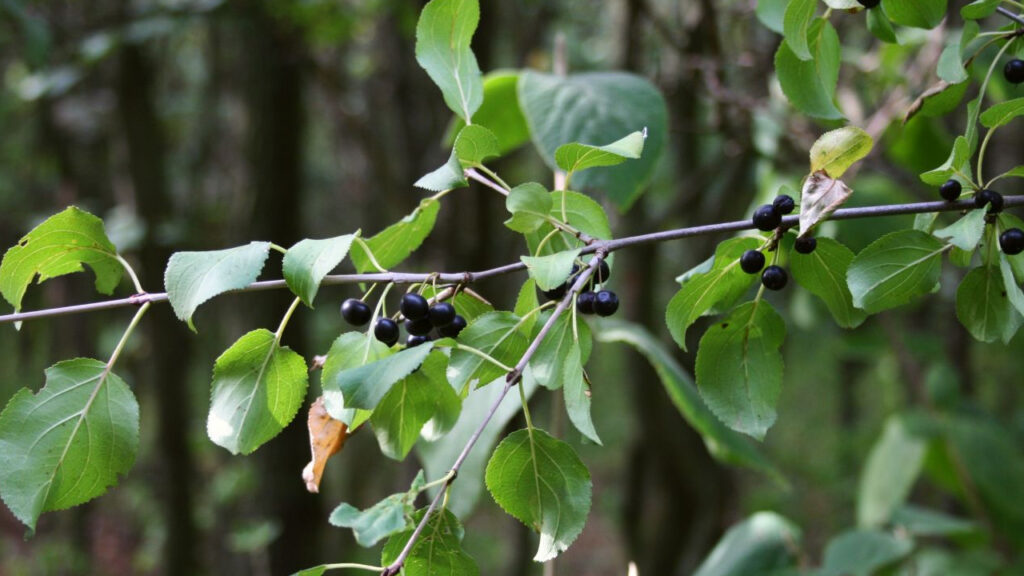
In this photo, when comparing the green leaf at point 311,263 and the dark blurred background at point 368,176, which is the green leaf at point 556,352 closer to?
the green leaf at point 311,263

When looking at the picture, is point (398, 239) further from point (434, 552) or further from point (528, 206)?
point (434, 552)

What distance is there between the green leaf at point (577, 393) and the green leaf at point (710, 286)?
0.11m

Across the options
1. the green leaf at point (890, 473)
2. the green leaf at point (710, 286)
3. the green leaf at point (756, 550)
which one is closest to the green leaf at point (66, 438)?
Result: the green leaf at point (710, 286)

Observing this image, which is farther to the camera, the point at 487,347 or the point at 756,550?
the point at 756,550

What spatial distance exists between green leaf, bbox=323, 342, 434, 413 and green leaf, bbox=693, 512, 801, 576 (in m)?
1.35

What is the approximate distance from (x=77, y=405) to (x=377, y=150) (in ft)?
7.74

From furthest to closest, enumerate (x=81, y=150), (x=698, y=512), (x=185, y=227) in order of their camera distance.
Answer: (x=81, y=150) → (x=185, y=227) → (x=698, y=512)

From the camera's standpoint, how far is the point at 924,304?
370cm

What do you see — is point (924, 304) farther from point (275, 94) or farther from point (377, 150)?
point (275, 94)

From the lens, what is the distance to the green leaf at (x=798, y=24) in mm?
735

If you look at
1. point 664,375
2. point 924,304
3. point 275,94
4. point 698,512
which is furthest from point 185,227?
point 924,304

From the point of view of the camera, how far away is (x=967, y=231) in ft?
1.98

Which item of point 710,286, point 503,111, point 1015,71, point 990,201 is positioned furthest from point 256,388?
point 503,111

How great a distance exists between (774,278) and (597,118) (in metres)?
0.73
